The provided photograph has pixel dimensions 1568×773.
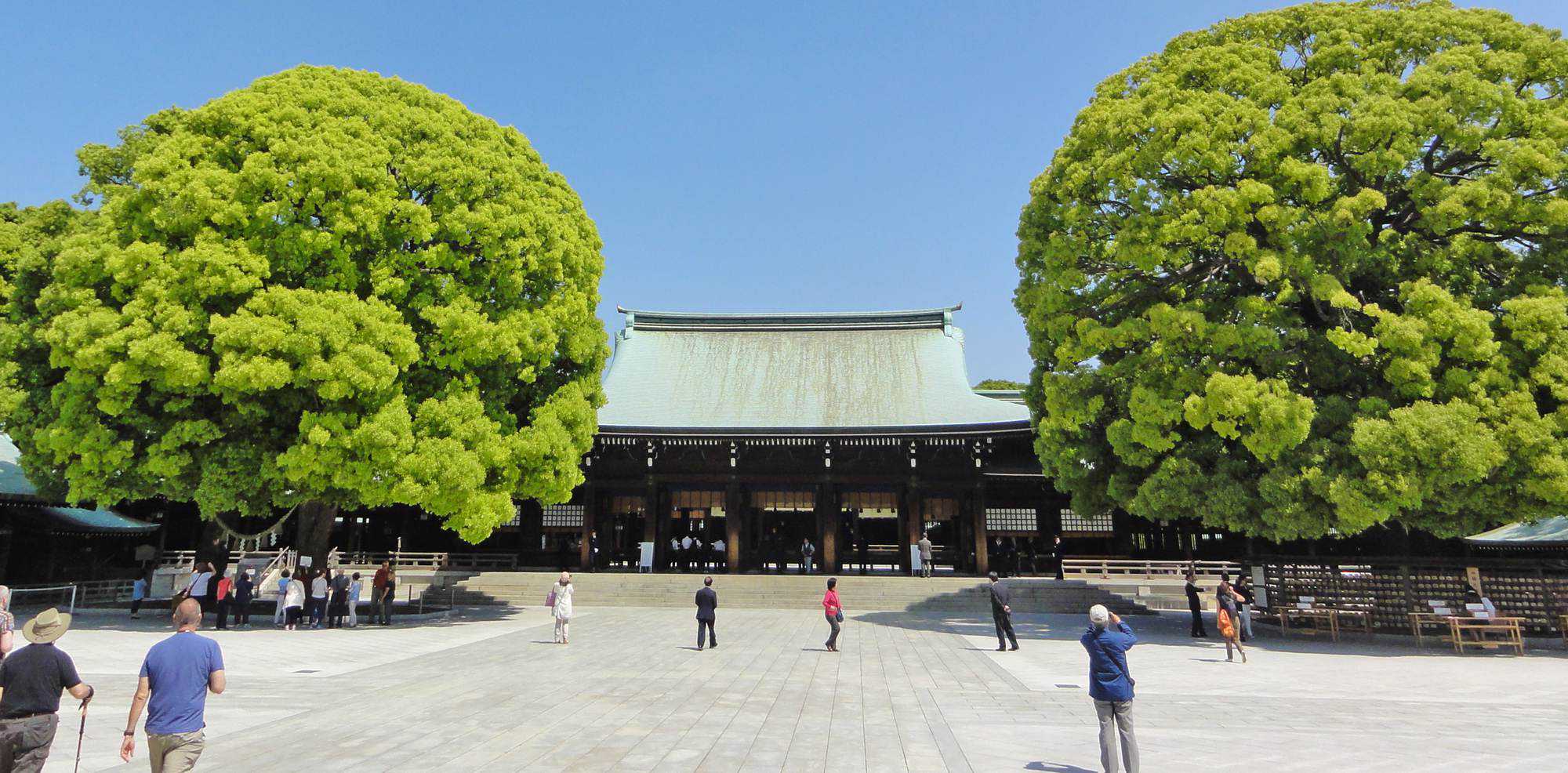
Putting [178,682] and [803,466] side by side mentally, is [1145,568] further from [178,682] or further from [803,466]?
[178,682]

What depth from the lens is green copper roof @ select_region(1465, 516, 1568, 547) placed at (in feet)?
59.5

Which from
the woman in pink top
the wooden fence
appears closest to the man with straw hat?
the woman in pink top

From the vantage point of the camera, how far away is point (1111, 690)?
5.92m

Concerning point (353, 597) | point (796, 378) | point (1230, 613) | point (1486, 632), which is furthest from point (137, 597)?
point (1486, 632)

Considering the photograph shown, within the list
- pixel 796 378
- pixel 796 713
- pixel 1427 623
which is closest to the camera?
pixel 796 713

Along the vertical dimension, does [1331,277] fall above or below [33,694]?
above

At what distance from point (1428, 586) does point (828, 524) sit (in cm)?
1491

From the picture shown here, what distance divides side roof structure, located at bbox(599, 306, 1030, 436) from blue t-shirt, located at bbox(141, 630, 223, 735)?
18.4m

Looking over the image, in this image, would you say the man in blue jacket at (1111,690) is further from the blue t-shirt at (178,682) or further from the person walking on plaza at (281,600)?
the person walking on plaza at (281,600)

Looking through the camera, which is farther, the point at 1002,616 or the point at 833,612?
the point at 1002,616

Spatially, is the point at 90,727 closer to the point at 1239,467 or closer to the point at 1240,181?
the point at 1239,467

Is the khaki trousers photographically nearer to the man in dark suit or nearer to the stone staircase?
the man in dark suit

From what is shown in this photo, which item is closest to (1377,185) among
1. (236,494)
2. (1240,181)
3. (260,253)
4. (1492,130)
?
(1492,130)

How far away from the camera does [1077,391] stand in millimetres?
16000
